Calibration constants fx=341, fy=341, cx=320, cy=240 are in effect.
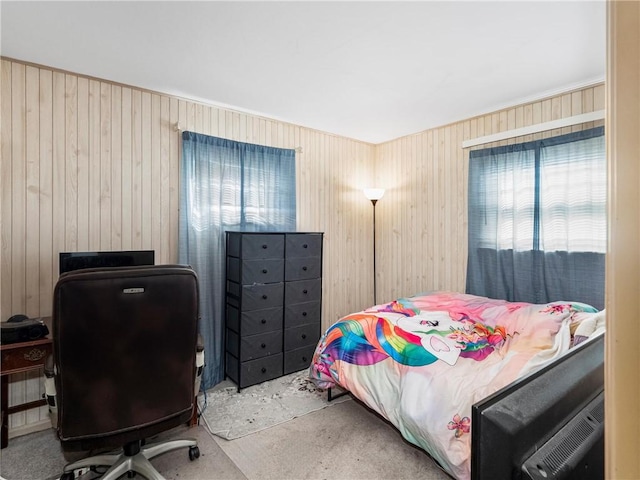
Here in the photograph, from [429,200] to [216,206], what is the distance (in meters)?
2.30

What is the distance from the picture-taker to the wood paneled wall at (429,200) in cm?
326

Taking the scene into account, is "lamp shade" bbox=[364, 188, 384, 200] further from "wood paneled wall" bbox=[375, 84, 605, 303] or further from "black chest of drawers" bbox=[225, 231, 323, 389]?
"black chest of drawers" bbox=[225, 231, 323, 389]

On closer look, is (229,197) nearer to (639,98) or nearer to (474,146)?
(474,146)

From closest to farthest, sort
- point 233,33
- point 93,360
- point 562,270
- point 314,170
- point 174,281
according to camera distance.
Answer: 1. point 93,360
2. point 174,281
3. point 233,33
4. point 562,270
5. point 314,170

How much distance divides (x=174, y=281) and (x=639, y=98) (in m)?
1.71

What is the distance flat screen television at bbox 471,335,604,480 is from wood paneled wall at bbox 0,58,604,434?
291cm

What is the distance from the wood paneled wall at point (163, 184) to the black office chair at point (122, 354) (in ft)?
4.26

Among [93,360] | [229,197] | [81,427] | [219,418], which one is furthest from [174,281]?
[229,197]

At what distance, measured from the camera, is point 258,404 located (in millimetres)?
2734

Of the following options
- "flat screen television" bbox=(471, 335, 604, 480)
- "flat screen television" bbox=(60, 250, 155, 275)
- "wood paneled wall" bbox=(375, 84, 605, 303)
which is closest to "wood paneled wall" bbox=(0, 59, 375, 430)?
"flat screen television" bbox=(60, 250, 155, 275)

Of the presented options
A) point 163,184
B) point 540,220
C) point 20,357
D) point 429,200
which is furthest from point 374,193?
point 20,357

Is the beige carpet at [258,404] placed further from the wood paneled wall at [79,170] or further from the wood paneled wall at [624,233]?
the wood paneled wall at [624,233]

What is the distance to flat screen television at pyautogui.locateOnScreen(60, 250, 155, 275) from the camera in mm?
2295

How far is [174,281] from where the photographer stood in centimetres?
166
